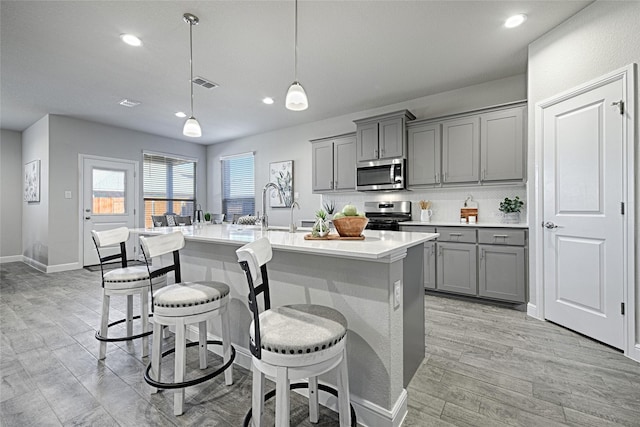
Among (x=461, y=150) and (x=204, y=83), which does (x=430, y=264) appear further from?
(x=204, y=83)

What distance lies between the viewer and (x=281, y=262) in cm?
184

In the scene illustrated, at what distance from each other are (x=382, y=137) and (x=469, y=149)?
1.17m

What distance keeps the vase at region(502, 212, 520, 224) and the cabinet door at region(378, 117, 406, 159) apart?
1533 millimetres

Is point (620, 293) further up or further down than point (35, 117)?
further down

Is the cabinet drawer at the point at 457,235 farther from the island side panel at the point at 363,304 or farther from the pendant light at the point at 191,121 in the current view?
the pendant light at the point at 191,121

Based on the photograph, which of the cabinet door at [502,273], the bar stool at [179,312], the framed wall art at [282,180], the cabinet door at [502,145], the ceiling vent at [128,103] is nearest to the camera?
the bar stool at [179,312]

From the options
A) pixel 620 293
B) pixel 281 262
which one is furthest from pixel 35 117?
pixel 620 293

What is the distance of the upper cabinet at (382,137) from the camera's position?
4113mm

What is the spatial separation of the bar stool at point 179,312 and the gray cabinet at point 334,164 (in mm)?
3306

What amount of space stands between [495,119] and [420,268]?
251cm

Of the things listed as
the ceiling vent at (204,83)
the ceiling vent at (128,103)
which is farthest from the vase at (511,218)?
the ceiling vent at (128,103)

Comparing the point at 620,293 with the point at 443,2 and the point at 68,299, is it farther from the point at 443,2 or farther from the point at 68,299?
the point at 68,299

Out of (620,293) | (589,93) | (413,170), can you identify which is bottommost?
(620,293)

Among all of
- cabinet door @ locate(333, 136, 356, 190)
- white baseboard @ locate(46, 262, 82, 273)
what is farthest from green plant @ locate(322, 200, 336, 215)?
white baseboard @ locate(46, 262, 82, 273)
